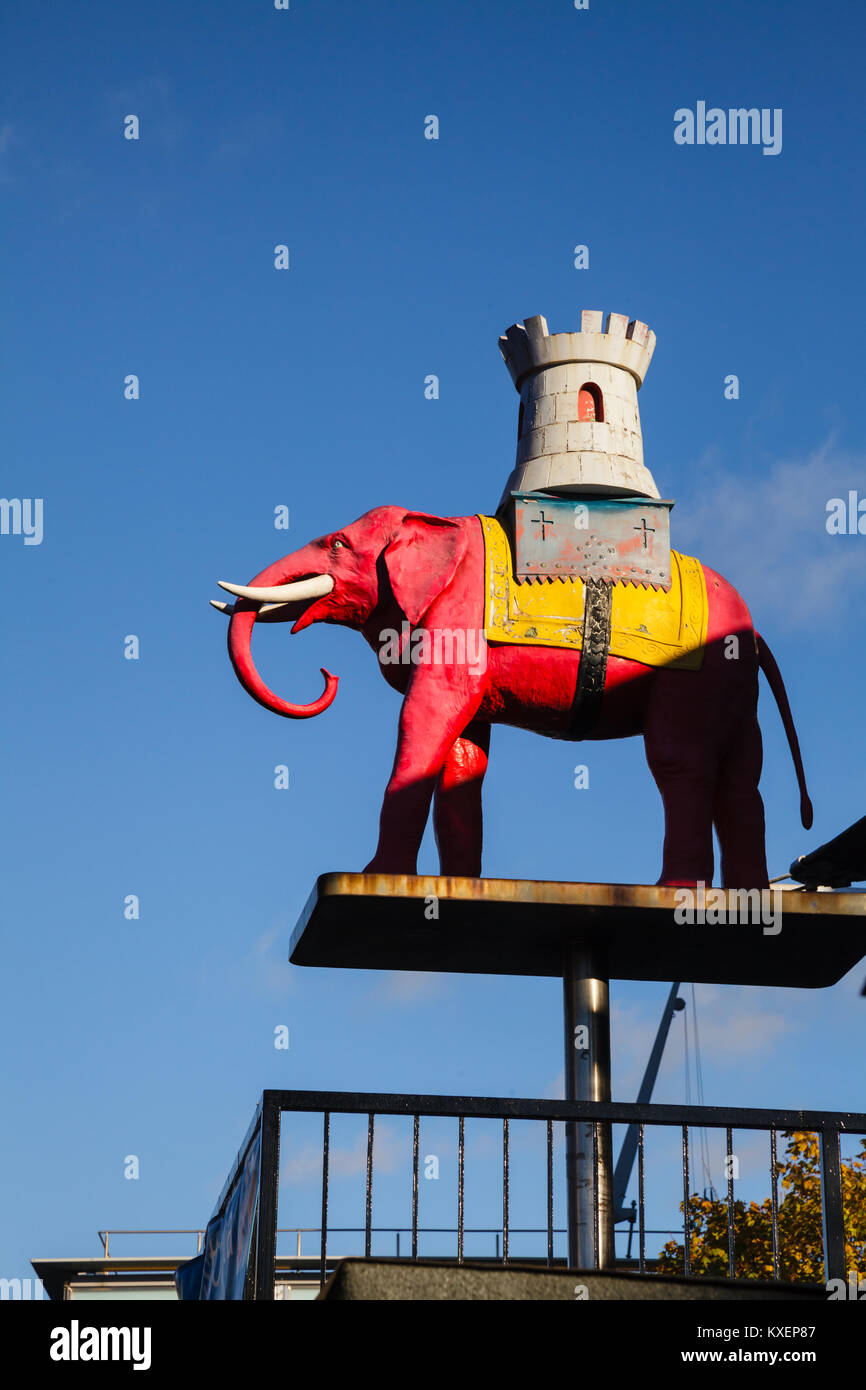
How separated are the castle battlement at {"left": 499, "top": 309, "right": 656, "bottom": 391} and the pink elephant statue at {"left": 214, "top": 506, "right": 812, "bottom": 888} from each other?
53.1 inches

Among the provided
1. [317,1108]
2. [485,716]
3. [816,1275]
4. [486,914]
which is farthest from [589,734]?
[816,1275]

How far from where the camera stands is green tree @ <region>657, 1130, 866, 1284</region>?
70.3ft

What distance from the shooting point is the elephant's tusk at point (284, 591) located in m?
12.8

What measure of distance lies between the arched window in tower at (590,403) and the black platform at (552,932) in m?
3.54

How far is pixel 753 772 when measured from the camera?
41.1 ft

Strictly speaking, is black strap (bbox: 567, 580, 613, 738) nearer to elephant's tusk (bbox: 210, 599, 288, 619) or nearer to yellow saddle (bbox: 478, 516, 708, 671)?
yellow saddle (bbox: 478, 516, 708, 671)

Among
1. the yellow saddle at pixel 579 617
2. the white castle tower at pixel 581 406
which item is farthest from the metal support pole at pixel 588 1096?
the white castle tower at pixel 581 406

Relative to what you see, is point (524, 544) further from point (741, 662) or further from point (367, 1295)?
point (367, 1295)

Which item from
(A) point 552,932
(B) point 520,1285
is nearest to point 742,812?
(A) point 552,932

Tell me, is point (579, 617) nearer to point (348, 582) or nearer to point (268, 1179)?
point (348, 582)

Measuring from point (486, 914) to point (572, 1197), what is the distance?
1714mm

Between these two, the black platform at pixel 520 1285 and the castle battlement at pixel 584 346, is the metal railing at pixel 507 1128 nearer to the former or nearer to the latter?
the black platform at pixel 520 1285

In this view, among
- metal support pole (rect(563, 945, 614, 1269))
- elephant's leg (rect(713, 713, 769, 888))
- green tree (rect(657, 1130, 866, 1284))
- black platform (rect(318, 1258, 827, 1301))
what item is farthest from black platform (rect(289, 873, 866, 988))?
green tree (rect(657, 1130, 866, 1284))
